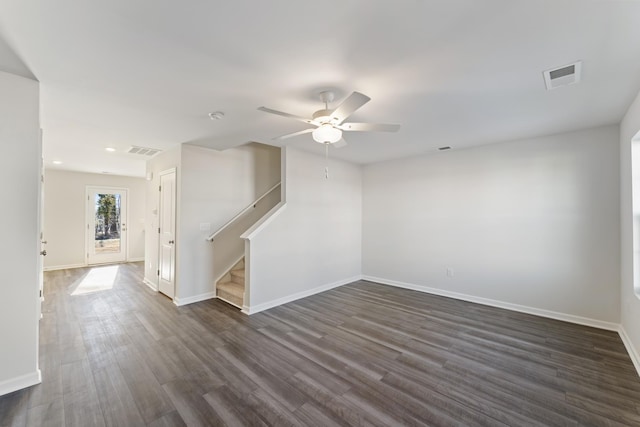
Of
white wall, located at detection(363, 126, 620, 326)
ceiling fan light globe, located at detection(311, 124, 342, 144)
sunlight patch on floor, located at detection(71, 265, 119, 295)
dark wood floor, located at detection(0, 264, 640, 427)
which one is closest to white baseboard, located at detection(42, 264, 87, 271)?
sunlight patch on floor, located at detection(71, 265, 119, 295)

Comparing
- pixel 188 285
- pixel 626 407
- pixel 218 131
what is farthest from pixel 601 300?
pixel 188 285

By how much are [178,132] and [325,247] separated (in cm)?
305

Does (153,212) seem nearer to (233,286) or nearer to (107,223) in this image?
(233,286)

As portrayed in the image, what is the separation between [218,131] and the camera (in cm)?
363

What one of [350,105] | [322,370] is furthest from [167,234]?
[350,105]

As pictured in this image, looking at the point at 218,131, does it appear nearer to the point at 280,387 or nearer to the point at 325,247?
the point at 325,247

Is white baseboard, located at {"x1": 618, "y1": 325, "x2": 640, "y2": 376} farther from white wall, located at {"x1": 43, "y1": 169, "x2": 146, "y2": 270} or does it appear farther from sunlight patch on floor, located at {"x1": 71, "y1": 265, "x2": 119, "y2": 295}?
white wall, located at {"x1": 43, "y1": 169, "x2": 146, "y2": 270}

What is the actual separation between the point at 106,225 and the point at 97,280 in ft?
8.45

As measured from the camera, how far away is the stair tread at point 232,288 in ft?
13.8

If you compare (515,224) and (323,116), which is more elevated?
(323,116)

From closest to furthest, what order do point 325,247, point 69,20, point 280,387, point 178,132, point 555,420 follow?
point 69,20, point 555,420, point 280,387, point 178,132, point 325,247

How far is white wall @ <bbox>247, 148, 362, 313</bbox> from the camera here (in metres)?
4.13

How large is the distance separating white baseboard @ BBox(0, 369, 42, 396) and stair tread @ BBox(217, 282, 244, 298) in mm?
2207

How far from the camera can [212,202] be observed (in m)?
4.68
